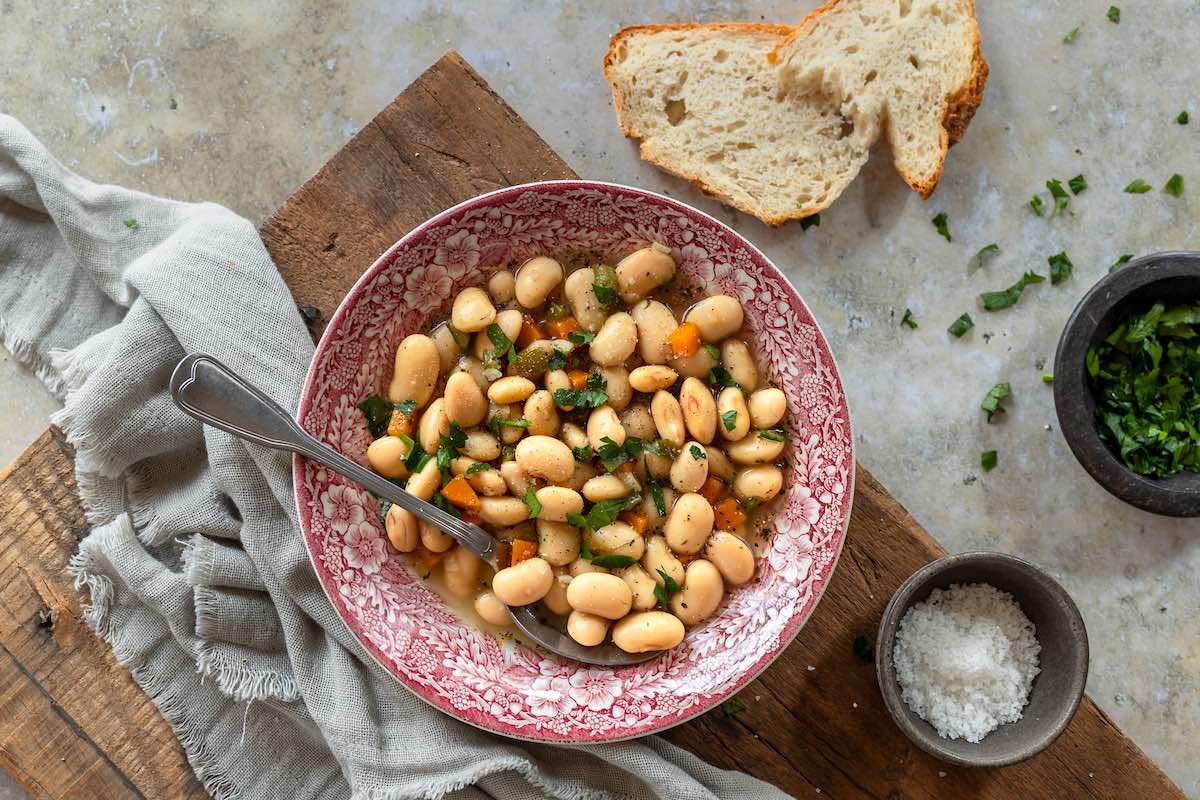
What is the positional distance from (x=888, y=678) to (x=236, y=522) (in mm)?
980

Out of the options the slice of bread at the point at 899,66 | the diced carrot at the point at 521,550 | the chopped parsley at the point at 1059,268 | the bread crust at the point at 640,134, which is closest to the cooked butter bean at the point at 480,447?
the diced carrot at the point at 521,550

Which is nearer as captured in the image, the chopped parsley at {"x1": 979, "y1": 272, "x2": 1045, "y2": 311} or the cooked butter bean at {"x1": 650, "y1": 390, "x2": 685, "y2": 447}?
the cooked butter bean at {"x1": 650, "y1": 390, "x2": 685, "y2": 447}

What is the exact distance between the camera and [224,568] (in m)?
1.44

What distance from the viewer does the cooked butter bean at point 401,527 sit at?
1329 mm

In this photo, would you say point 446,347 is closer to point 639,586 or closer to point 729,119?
point 639,586

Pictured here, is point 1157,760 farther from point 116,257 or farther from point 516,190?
point 116,257

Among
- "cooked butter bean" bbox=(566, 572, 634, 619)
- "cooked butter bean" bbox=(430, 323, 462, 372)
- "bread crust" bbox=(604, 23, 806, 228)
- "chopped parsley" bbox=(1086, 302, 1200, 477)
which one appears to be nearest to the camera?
"cooked butter bean" bbox=(566, 572, 634, 619)

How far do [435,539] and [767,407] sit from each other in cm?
49

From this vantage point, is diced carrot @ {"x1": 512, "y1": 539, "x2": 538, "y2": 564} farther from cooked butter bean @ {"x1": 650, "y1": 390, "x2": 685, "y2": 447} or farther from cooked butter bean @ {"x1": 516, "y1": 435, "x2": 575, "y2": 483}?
cooked butter bean @ {"x1": 650, "y1": 390, "x2": 685, "y2": 447}

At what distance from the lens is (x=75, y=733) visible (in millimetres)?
1448

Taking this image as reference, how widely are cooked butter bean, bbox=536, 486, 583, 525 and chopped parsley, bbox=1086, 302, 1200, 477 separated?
2.73ft

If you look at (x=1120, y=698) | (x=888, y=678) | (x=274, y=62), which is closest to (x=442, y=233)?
(x=274, y=62)

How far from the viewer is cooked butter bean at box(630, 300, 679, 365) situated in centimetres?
134

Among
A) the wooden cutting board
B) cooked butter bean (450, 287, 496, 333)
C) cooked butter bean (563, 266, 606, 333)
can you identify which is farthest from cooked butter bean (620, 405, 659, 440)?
the wooden cutting board
